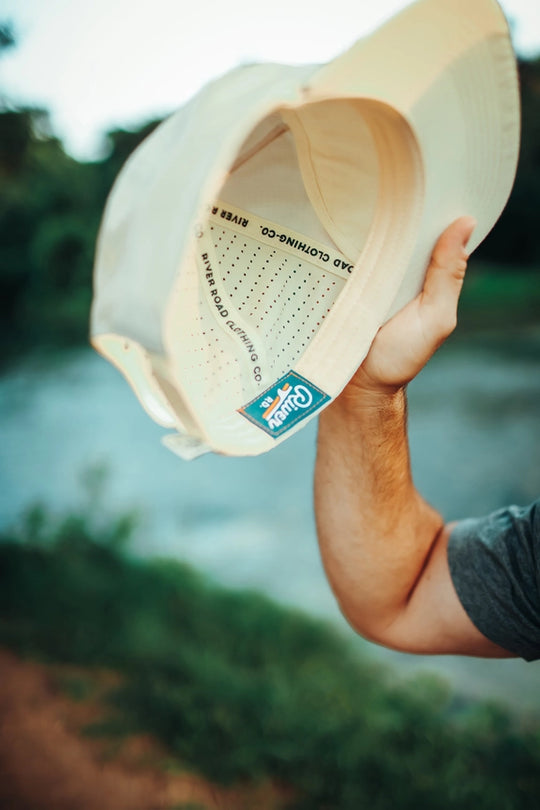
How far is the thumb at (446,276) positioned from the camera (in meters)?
0.85

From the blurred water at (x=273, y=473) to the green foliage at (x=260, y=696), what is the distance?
0.96 ft

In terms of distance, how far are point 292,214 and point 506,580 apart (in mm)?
682

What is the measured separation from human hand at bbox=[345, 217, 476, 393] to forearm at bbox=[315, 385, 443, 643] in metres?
0.07

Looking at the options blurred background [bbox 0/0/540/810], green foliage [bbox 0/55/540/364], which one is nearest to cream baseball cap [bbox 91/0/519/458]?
blurred background [bbox 0/0/540/810]

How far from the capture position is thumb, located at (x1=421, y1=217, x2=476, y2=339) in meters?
0.85

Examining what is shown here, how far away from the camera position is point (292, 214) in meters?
0.93

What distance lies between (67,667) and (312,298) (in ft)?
7.84

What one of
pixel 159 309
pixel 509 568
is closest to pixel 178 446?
pixel 159 309

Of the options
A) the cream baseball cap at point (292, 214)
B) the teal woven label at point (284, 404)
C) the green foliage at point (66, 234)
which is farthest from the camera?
the green foliage at point (66, 234)

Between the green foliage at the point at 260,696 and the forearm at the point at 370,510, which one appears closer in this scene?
the forearm at the point at 370,510

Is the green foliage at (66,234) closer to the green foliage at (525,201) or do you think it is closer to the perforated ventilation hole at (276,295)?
the green foliage at (525,201)

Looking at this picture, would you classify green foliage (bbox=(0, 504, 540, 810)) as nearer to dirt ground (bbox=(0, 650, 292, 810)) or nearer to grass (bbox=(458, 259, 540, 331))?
dirt ground (bbox=(0, 650, 292, 810))

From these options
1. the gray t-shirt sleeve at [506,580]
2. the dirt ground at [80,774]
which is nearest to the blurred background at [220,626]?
the dirt ground at [80,774]

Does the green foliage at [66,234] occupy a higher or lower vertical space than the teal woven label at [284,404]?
lower
